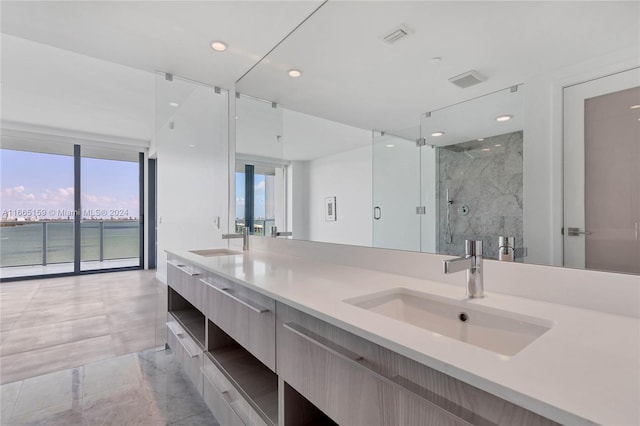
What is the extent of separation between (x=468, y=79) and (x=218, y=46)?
71.4 inches

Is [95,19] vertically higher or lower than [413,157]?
higher

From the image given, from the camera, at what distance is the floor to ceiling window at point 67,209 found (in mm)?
5367

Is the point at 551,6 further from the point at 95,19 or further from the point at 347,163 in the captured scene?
the point at 95,19

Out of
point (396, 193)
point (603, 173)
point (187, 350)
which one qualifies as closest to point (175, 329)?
point (187, 350)

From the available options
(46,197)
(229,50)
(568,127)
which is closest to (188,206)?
(229,50)

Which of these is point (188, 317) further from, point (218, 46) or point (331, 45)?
point (331, 45)

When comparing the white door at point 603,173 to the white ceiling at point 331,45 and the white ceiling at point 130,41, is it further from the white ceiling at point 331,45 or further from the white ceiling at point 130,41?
the white ceiling at point 130,41

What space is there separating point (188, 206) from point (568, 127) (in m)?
3.50

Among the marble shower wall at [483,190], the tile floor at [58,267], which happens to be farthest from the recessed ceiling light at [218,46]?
the tile floor at [58,267]

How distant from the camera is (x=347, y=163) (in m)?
1.68

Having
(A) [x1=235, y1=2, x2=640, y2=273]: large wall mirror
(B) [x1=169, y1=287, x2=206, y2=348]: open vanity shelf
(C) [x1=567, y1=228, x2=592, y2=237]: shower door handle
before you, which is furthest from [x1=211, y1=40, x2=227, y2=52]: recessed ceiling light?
(C) [x1=567, y1=228, x2=592, y2=237]: shower door handle

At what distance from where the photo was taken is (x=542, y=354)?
2.08ft

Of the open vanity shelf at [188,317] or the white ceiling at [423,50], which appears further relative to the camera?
the open vanity shelf at [188,317]

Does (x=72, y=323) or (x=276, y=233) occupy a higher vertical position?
(x=276, y=233)
